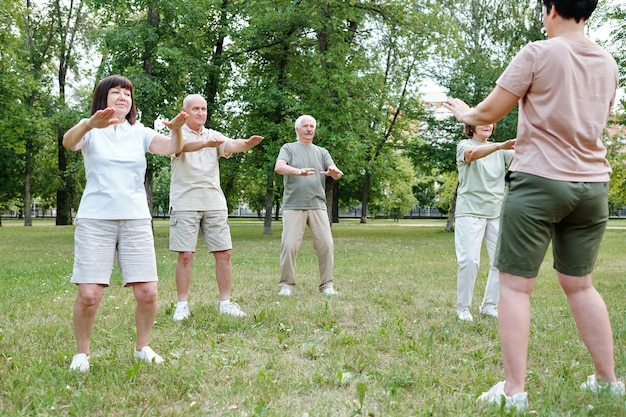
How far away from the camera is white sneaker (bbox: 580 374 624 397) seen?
3.09 m

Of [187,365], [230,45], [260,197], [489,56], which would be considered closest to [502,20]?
[489,56]

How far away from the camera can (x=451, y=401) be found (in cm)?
317

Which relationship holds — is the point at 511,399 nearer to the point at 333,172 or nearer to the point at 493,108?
the point at 493,108

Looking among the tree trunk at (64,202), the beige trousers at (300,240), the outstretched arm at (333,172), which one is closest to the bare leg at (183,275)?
the beige trousers at (300,240)

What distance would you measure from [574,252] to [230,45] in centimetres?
2024

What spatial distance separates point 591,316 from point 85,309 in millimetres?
3051

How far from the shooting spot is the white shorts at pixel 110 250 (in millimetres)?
3611

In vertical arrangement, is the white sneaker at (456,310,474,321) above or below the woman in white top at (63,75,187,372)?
below

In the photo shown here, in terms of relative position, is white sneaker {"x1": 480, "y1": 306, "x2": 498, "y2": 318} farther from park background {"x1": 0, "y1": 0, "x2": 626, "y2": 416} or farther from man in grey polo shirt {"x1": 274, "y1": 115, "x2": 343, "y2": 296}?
man in grey polo shirt {"x1": 274, "y1": 115, "x2": 343, "y2": 296}

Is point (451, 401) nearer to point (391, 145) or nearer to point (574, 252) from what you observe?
point (574, 252)

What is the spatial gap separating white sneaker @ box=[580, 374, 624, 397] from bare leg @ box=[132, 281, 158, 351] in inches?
107

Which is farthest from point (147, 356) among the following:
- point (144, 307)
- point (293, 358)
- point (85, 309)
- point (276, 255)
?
point (276, 255)

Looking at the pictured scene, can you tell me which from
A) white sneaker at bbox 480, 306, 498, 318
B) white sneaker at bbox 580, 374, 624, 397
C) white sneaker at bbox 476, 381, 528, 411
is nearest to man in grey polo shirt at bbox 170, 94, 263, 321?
white sneaker at bbox 480, 306, 498, 318

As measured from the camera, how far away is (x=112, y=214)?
3.64m
